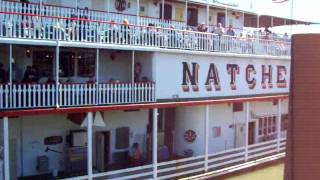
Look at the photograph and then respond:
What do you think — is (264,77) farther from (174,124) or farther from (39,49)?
(39,49)

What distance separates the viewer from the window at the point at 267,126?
22.9 m

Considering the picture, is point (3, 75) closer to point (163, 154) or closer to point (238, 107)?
point (163, 154)

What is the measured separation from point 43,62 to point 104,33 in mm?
2981

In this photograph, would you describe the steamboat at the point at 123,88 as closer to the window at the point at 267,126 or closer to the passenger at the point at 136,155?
the passenger at the point at 136,155

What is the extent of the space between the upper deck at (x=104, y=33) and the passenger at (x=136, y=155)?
4571mm

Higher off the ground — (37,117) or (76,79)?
(76,79)

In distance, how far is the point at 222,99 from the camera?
1844cm

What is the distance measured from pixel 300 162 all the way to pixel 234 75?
1689 cm

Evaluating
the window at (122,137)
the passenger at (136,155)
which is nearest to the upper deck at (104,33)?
the window at (122,137)

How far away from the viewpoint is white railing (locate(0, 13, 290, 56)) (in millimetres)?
12203

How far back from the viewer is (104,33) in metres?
14.0

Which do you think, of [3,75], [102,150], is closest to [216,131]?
[102,150]

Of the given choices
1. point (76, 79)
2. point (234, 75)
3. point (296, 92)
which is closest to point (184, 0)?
point (234, 75)

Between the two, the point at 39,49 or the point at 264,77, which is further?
the point at 264,77
